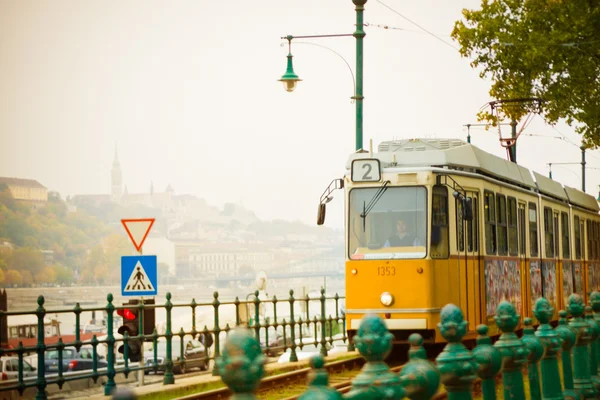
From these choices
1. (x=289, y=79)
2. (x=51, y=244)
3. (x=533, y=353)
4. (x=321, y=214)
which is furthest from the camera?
(x=51, y=244)

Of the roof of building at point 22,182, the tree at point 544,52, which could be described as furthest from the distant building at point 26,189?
the tree at point 544,52

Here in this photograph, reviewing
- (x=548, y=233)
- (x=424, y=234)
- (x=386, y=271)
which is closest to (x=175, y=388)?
(x=386, y=271)

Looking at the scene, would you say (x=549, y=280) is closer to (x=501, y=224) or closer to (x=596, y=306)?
(x=501, y=224)

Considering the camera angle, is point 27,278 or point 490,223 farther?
point 27,278

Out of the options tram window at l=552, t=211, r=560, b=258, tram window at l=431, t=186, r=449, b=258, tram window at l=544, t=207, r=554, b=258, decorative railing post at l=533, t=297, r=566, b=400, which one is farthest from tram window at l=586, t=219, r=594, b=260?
decorative railing post at l=533, t=297, r=566, b=400

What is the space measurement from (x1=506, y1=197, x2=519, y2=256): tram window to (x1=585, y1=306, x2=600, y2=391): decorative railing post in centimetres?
998

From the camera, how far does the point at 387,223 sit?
16.2 m

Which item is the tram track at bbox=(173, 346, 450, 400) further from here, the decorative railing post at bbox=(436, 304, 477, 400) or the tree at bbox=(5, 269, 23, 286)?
Answer: the tree at bbox=(5, 269, 23, 286)

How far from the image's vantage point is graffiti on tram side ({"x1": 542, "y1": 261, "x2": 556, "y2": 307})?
2183 cm

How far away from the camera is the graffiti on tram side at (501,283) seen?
17.7 m

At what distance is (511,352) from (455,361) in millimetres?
1019

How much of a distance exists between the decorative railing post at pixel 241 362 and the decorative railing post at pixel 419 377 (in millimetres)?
1185

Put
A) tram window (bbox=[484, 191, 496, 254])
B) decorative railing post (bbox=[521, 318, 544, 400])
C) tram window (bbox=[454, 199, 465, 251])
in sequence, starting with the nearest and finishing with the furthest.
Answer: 1. decorative railing post (bbox=[521, 318, 544, 400])
2. tram window (bbox=[454, 199, 465, 251])
3. tram window (bbox=[484, 191, 496, 254])

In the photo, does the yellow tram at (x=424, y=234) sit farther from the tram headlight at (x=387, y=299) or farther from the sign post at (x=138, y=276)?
the sign post at (x=138, y=276)
